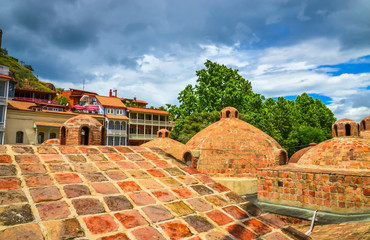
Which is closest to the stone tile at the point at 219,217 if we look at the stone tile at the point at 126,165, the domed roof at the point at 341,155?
the stone tile at the point at 126,165

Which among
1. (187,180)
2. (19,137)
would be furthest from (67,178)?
(19,137)

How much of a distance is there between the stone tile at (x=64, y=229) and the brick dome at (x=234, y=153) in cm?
1205

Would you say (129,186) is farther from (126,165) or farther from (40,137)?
(40,137)

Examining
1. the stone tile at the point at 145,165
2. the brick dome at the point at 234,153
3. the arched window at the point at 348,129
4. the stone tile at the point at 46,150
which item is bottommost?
the brick dome at the point at 234,153

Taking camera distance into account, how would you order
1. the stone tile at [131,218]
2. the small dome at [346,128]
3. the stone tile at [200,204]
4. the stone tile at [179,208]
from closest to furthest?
the stone tile at [131,218] → the stone tile at [179,208] → the stone tile at [200,204] → the small dome at [346,128]

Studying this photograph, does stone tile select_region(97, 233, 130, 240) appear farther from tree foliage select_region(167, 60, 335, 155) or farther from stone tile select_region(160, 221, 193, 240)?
tree foliage select_region(167, 60, 335, 155)

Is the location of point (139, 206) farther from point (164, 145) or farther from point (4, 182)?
point (164, 145)

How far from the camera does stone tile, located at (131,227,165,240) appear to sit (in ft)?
4.97

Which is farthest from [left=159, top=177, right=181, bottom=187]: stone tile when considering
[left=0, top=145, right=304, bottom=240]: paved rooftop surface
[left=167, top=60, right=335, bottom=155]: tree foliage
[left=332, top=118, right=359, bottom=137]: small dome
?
[left=167, top=60, right=335, bottom=155]: tree foliage

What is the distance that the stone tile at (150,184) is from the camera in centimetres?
206

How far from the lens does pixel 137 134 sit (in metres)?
38.2

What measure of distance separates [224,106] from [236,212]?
2439cm

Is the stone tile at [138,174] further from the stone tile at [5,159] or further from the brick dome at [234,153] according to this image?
the brick dome at [234,153]

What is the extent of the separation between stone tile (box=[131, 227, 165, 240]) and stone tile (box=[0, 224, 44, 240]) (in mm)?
516
